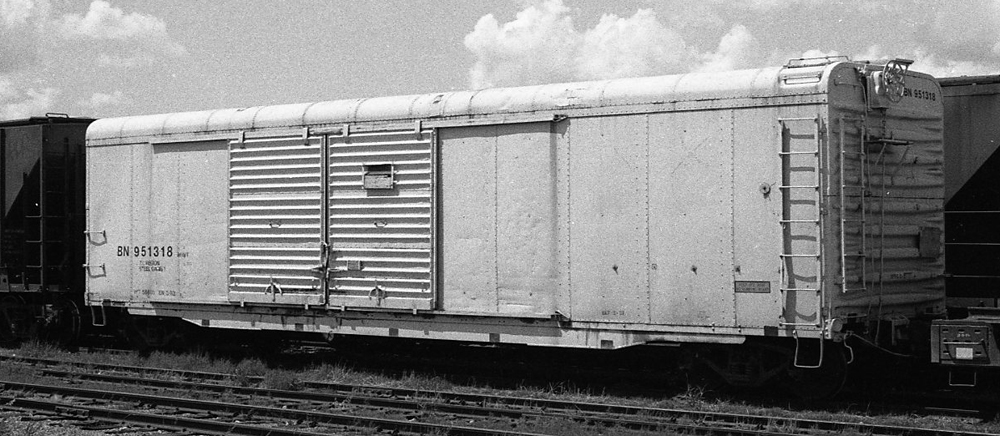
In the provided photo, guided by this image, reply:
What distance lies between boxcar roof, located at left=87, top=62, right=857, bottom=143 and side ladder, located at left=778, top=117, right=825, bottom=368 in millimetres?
451

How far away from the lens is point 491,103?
1245cm

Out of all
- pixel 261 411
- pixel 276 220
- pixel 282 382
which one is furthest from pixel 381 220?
pixel 261 411

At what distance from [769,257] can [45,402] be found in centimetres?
778

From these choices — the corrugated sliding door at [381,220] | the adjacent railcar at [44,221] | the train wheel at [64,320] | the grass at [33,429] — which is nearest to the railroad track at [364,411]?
the grass at [33,429]

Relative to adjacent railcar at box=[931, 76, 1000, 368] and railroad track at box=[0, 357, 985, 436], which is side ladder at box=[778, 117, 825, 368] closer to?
railroad track at box=[0, 357, 985, 436]

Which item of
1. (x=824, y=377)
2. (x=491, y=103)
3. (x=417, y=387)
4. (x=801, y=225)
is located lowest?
(x=417, y=387)

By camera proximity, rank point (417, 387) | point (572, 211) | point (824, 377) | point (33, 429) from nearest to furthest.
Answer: point (33, 429) < point (824, 377) < point (572, 211) < point (417, 387)

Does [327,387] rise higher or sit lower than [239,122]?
lower

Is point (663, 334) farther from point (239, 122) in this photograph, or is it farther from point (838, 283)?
point (239, 122)

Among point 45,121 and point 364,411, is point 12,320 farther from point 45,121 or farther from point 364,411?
point 364,411

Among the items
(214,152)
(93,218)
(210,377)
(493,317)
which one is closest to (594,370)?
(493,317)

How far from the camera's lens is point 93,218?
52.0 feet

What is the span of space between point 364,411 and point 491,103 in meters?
3.76

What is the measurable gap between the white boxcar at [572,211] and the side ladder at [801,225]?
0.01 metres
